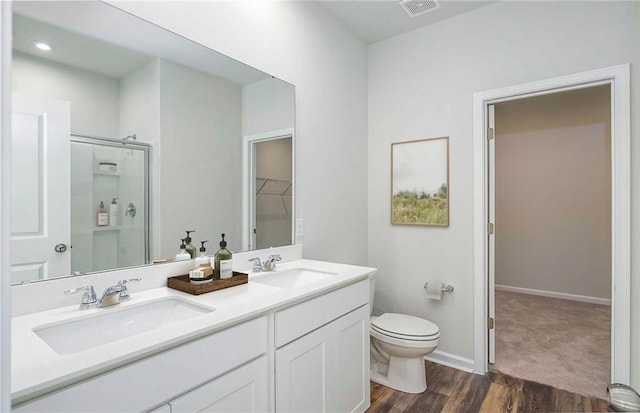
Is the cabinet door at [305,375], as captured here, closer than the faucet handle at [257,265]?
Yes

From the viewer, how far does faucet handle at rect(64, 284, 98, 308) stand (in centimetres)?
118

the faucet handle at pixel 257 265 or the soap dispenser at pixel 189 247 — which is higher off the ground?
the soap dispenser at pixel 189 247

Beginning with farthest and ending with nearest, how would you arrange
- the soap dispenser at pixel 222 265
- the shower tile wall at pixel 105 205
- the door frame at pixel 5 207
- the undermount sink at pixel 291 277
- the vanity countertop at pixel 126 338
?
the undermount sink at pixel 291 277, the soap dispenser at pixel 222 265, the shower tile wall at pixel 105 205, the vanity countertop at pixel 126 338, the door frame at pixel 5 207

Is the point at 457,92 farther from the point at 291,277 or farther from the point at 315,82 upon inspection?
the point at 291,277

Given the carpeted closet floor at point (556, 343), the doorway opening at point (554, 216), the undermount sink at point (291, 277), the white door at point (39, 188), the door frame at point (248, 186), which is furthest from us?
the doorway opening at point (554, 216)

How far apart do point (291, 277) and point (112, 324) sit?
976 mm

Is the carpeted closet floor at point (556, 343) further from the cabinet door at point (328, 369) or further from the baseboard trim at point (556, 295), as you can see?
the cabinet door at point (328, 369)

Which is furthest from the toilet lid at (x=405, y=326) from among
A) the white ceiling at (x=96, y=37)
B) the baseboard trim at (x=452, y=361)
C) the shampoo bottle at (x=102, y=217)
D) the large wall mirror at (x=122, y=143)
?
the white ceiling at (x=96, y=37)

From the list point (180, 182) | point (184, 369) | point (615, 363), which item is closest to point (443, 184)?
point (615, 363)

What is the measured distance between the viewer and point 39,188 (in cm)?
117

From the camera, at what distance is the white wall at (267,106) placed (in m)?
1.94

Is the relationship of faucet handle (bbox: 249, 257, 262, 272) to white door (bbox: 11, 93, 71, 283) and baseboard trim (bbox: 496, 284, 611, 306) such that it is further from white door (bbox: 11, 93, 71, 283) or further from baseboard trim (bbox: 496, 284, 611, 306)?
baseboard trim (bbox: 496, 284, 611, 306)

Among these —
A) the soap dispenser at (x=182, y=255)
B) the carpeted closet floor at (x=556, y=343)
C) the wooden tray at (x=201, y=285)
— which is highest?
the soap dispenser at (x=182, y=255)

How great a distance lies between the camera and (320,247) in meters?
2.43
